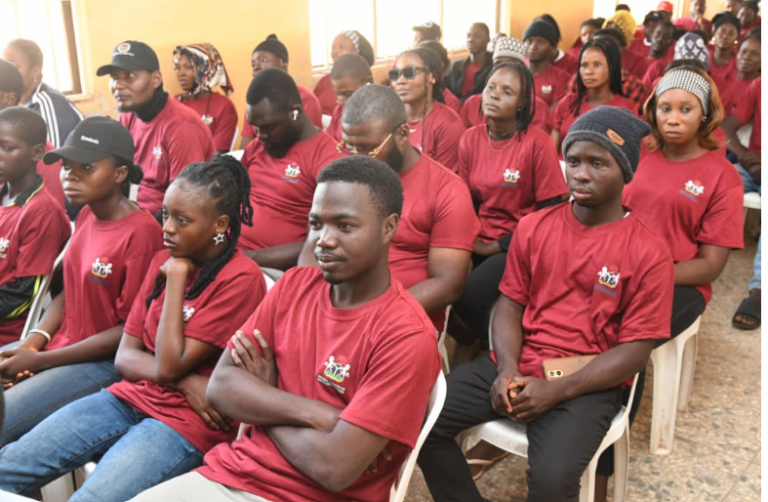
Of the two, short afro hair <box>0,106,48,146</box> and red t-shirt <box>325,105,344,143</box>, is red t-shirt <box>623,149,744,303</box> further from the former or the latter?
short afro hair <box>0,106,48,146</box>

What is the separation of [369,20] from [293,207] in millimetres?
4836

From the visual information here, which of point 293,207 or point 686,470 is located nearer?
point 686,470

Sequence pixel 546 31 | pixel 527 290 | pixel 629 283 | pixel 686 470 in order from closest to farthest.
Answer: pixel 629 283 < pixel 527 290 < pixel 686 470 < pixel 546 31

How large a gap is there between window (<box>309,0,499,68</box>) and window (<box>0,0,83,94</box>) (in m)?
2.46

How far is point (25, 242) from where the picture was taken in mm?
2678

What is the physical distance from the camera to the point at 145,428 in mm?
1979

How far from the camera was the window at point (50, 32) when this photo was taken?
4.79m

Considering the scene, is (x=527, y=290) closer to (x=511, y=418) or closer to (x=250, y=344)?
(x=511, y=418)

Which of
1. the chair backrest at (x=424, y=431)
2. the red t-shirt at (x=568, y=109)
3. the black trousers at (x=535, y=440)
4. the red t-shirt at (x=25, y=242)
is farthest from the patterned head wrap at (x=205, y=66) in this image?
the chair backrest at (x=424, y=431)

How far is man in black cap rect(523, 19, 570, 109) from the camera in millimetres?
5895

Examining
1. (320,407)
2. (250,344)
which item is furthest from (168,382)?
(320,407)

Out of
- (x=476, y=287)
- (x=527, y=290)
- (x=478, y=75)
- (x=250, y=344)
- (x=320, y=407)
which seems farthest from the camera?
(x=478, y=75)

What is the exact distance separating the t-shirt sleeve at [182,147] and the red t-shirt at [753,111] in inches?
132

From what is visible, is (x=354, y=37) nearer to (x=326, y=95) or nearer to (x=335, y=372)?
(x=326, y=95)
